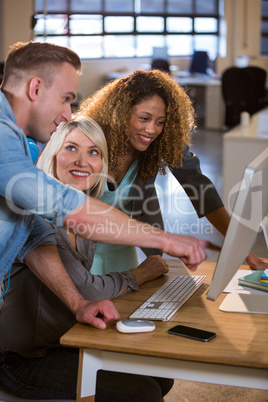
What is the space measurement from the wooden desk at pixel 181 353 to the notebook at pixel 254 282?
0.28 m

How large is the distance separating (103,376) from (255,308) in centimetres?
48

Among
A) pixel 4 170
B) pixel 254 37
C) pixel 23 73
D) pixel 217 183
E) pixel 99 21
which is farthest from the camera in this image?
pixel 99 21

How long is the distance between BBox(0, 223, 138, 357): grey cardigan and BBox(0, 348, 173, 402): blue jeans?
1.5 inches

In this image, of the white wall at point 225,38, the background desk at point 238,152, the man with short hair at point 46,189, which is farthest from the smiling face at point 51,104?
the white wall at point 225,38

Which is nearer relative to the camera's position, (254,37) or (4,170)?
(4,170)

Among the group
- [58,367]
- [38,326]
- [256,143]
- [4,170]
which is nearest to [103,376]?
[58,367]

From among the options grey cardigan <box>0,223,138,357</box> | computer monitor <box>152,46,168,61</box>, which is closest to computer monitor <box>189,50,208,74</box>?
computer monitor <box>152,46,168,61</box>

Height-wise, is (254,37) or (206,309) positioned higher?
(254,37)

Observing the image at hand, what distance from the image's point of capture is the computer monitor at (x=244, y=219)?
4.08 ft

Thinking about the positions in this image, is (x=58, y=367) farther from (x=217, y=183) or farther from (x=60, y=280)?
(x=217, y=183)

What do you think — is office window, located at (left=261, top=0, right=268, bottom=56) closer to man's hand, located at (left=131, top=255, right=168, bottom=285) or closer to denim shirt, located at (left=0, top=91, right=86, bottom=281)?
man's hand, located at (left=131, top=255, right=168, bottom=285)

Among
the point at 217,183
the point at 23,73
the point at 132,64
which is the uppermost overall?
the point at 132,64

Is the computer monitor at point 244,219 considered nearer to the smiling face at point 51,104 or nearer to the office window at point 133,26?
the smiling face at point 51,104

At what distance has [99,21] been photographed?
36.7 ft
